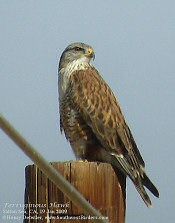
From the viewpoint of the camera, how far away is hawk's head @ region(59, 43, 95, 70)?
8.01m

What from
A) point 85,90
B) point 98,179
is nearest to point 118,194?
point 98,179

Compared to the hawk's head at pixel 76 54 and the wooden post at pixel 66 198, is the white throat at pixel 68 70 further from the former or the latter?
the wooden post at pixel 66 198

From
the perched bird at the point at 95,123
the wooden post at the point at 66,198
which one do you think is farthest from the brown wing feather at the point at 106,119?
the wooden post at the point at 66,198

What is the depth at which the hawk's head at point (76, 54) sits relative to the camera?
26.3 ft

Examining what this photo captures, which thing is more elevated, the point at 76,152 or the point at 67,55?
the point at 67,55

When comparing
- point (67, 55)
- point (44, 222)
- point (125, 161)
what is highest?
point (67, 55)

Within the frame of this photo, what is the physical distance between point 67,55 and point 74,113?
1300 millimetres

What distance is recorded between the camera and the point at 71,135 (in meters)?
7.03

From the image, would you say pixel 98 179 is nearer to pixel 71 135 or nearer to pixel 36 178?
pixel 36 178

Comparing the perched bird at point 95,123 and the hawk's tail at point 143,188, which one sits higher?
the perched bird at point 95,123

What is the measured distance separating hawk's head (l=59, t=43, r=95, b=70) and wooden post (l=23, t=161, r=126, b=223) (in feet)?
12.7

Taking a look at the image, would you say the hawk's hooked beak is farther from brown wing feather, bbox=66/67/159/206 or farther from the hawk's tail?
the hawk's tail

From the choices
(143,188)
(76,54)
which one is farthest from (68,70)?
(143,188)

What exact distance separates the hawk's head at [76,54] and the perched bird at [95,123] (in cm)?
41
